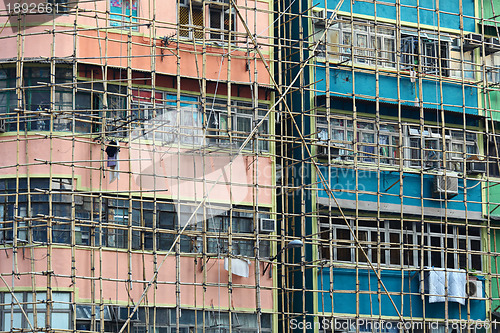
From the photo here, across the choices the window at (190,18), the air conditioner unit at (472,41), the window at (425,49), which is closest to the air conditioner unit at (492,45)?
the air conditioner unit at (472,41)

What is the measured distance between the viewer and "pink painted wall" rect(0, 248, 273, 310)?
53.9ft

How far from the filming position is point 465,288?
19.6m

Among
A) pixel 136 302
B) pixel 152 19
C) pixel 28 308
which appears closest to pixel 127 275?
pixel 136 302

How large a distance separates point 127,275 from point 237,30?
4895 mm

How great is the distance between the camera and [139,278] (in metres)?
17.0

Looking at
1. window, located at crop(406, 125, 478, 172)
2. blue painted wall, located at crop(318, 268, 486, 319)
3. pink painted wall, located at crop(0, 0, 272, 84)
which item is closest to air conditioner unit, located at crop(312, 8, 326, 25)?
pink painted wall, located at crop(0, 0, 272, 84)

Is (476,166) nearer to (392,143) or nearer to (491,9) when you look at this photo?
(392,143)

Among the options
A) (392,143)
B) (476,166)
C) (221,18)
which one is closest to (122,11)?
(221,18)

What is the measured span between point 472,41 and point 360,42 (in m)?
2.33

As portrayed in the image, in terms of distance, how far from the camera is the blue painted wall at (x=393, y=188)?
19062 millimetres

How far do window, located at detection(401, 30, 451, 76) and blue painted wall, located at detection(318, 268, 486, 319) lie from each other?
4094mm

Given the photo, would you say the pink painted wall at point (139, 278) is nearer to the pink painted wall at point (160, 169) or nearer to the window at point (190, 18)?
the pink painted wall at point (160, 169)

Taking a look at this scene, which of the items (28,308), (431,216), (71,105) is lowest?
(28,308)

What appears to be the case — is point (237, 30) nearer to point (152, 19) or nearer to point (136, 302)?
point (152, 19)
